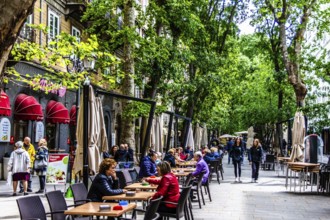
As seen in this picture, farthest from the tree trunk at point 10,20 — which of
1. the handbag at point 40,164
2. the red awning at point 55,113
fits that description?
the red awning at point 55,113

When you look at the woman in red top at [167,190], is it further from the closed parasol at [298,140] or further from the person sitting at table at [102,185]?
the closed parasol at [298,140]

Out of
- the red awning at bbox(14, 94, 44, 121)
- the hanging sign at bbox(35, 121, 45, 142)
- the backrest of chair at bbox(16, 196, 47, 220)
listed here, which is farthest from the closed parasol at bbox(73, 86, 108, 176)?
the hanging sign at bbox(35, 121, 45, 142)

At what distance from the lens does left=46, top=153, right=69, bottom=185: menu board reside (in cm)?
1569

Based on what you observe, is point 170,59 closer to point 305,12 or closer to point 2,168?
point 305,12

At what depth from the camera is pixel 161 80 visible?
27.9m

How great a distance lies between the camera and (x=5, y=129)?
74.1ft

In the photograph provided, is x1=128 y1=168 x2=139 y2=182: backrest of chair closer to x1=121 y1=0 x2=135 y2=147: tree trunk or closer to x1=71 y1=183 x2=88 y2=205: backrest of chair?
x1=71 y1=183 x2=88 y2=205: backrest of chair

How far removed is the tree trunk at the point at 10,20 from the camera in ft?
15.8

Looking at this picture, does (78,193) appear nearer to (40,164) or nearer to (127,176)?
(127,176)

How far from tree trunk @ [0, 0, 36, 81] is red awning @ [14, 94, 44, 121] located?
62.6 feet

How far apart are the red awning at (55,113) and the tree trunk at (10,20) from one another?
22328 mm

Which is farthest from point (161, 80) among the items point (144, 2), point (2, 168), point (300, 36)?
point (144, 2)

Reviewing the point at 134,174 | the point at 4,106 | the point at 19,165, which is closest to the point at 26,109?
the point at 4,106

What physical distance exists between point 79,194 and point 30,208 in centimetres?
253
